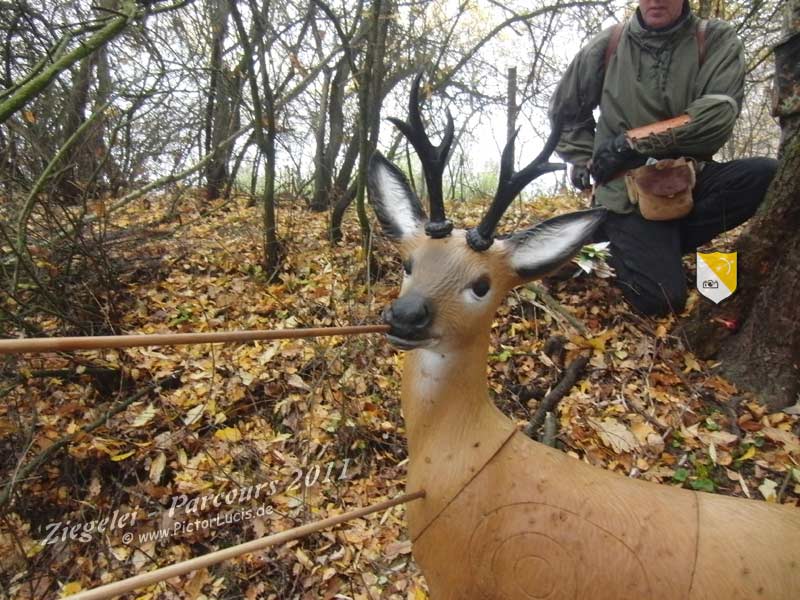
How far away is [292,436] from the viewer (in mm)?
3250

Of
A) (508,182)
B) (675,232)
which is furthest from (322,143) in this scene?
(508,182)

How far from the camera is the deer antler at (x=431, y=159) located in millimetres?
1521

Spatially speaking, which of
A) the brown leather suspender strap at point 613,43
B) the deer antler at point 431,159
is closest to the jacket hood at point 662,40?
the brown leather suspender strap at point 613,43

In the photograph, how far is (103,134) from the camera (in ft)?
15.4

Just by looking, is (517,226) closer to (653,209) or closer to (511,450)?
(653,209)

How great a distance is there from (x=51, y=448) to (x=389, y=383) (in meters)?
2.10

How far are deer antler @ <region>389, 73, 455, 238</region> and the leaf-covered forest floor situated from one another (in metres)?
1.89

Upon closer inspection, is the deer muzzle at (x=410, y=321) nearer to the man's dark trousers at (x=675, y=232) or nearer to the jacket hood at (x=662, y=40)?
the man's dark trousers at (x=675, y=232)

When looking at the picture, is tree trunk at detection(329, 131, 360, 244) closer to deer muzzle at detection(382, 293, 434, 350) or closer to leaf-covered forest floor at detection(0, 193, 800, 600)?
leaf-covered forest floor at detection(0, 193, 800, 600)

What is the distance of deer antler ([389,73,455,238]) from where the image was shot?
1521mm

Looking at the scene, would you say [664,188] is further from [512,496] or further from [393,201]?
[512,496]

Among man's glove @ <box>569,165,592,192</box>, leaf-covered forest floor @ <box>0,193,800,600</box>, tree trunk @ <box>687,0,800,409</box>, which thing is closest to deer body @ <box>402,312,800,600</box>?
leaf-covered forest floor @ <box>0,193,800,600</box>

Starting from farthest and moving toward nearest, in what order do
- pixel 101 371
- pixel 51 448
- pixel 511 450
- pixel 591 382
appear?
pixel 101 371 → pixel 591 382 → pixel 51 448 → pixel 511 450

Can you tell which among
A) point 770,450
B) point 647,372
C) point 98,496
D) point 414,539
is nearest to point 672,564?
point 414,539
